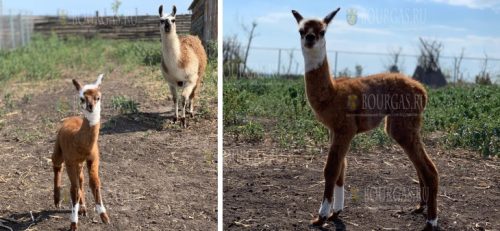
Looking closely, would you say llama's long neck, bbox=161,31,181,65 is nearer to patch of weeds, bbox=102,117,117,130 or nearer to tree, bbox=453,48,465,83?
patch of weeds, bbox=102,117,117,130

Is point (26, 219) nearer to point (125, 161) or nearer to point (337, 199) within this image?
point (125, 161)

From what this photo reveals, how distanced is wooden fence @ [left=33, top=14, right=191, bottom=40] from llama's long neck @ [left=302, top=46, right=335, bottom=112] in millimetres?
841

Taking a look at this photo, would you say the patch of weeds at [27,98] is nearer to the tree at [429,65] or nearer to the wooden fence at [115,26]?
the wooden fence at [115,26]

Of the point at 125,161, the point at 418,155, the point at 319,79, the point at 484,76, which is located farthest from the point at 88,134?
the point at 484,76

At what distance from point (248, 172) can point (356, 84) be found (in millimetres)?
770

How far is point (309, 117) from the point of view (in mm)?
2758

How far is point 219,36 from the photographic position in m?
2.64

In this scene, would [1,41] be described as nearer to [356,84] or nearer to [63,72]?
[63,72]

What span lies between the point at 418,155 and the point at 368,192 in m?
0.33

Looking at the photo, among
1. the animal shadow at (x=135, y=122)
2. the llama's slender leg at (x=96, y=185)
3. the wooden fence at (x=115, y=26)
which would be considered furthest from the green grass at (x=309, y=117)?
the llama's slender leg at (x=96, y=185)

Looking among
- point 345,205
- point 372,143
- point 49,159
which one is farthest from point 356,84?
point 49,159

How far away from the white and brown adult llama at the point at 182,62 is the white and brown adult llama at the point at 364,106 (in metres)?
0.84

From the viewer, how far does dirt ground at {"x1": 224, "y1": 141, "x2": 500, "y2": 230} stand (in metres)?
2.45

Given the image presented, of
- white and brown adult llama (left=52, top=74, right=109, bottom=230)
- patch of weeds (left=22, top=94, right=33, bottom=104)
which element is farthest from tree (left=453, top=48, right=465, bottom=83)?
patch of weeds (left=22, top=94, right=33, bottom=104)
